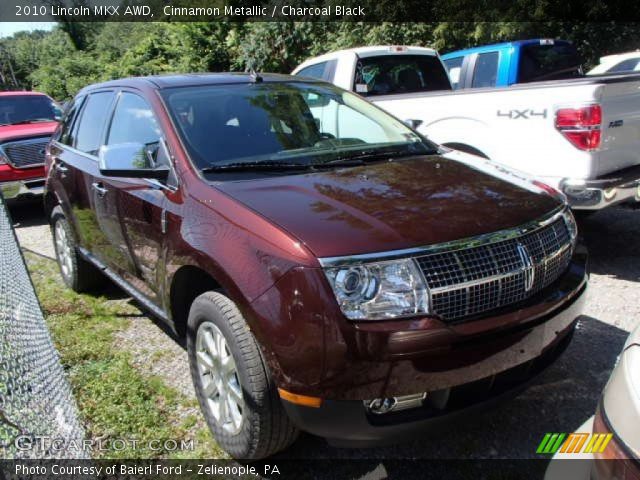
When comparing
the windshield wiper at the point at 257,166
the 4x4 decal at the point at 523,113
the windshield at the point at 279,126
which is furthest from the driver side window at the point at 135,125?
the 4x4 decal at the point at 523,113

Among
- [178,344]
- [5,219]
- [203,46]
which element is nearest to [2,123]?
[5,219]

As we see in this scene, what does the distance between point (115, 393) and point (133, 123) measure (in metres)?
1.69

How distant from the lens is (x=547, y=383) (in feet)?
9.86

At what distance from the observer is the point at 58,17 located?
1531 inches

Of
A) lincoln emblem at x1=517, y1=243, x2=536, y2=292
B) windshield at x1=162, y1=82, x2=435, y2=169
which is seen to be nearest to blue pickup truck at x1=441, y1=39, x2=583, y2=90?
windshield at x1=162, y1=82, x2=435, y2=169

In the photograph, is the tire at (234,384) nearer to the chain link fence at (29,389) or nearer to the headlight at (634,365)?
the chain link fence at (29,389)

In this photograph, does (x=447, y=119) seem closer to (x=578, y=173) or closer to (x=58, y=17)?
(x=578, y=173)

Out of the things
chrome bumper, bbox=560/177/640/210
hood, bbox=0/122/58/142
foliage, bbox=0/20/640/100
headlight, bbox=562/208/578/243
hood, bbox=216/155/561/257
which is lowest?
hood, bbox=0/122/58/142

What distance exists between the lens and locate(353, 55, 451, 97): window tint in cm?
661

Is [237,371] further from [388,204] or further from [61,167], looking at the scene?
[61,167]

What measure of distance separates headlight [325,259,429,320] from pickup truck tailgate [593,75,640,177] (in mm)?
2791

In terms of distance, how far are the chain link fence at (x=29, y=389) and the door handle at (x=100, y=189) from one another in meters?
0.73

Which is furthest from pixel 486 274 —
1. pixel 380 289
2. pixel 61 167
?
pixel 61 167

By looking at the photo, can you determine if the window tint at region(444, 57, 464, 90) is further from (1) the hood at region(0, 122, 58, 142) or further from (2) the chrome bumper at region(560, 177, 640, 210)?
(1) the hood at region(0, 122, 58, 142)
